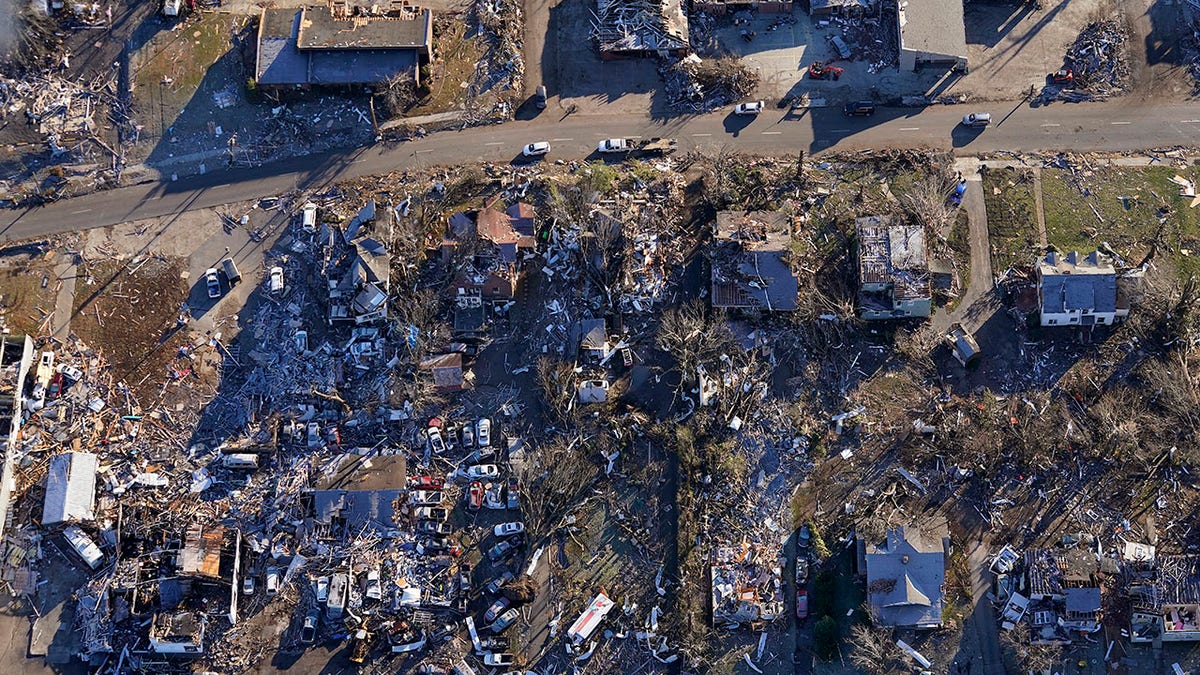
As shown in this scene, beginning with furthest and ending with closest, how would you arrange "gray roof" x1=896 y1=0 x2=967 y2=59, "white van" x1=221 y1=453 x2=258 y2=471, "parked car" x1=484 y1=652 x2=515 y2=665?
"gray roof" x1=896 y1=0 x2=967 y2=59, "white van" x1=221 y1=453 x2=258 y2=471, "parked car" x1=484 y1=652 x2=515 y2=665

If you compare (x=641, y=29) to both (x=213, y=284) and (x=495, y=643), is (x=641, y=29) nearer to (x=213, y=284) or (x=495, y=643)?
(x=213, y=284)

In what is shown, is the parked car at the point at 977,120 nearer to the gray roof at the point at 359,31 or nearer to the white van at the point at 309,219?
the gray roof at the point at 359,31

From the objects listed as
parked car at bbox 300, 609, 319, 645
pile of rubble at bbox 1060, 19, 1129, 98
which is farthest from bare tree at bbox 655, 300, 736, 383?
pile of rubble at bbox 1060, 19, 1129, 98

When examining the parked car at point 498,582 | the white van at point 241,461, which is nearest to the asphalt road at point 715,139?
the white van at point 241,461

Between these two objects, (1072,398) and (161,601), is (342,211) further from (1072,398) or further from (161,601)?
(1072,398)

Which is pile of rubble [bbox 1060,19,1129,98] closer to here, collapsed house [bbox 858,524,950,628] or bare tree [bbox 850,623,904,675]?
collapsed house [bbox 858,524,950,628]
